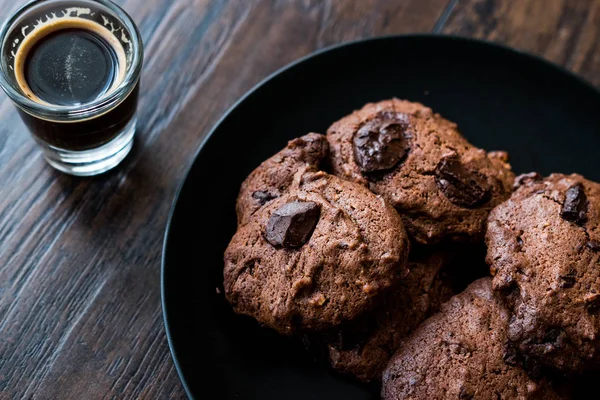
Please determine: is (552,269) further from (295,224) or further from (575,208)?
(295,224)

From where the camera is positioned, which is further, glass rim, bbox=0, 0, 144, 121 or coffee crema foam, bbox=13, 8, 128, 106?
coffee crema foam, bbox=13, 8, 128, 106

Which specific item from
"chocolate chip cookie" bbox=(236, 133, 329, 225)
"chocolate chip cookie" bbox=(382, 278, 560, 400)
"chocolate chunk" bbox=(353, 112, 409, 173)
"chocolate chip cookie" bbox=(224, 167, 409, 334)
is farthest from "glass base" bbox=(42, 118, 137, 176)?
"chocolate chip cookie" bbox=(382, 278, 560, 400)

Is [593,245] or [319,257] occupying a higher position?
[593,245]

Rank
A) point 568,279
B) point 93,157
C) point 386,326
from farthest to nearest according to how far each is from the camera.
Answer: point 93,157, point 386,326, point 568,279

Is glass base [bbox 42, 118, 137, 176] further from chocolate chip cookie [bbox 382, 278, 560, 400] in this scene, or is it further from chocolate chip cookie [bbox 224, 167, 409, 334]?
chocolate chip cookie [bbox 382, 278, 560, 400]

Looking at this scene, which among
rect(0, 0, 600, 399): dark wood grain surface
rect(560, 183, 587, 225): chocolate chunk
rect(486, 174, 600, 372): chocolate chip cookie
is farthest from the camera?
rect(0, 0, 600, 399): dark wood grain surface

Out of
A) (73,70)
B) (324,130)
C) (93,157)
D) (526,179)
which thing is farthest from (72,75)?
(526,179)

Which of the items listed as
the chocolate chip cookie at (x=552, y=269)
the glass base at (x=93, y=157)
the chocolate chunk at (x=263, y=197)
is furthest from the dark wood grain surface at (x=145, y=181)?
the chocolate chip cookie at (x=552, y=269)
